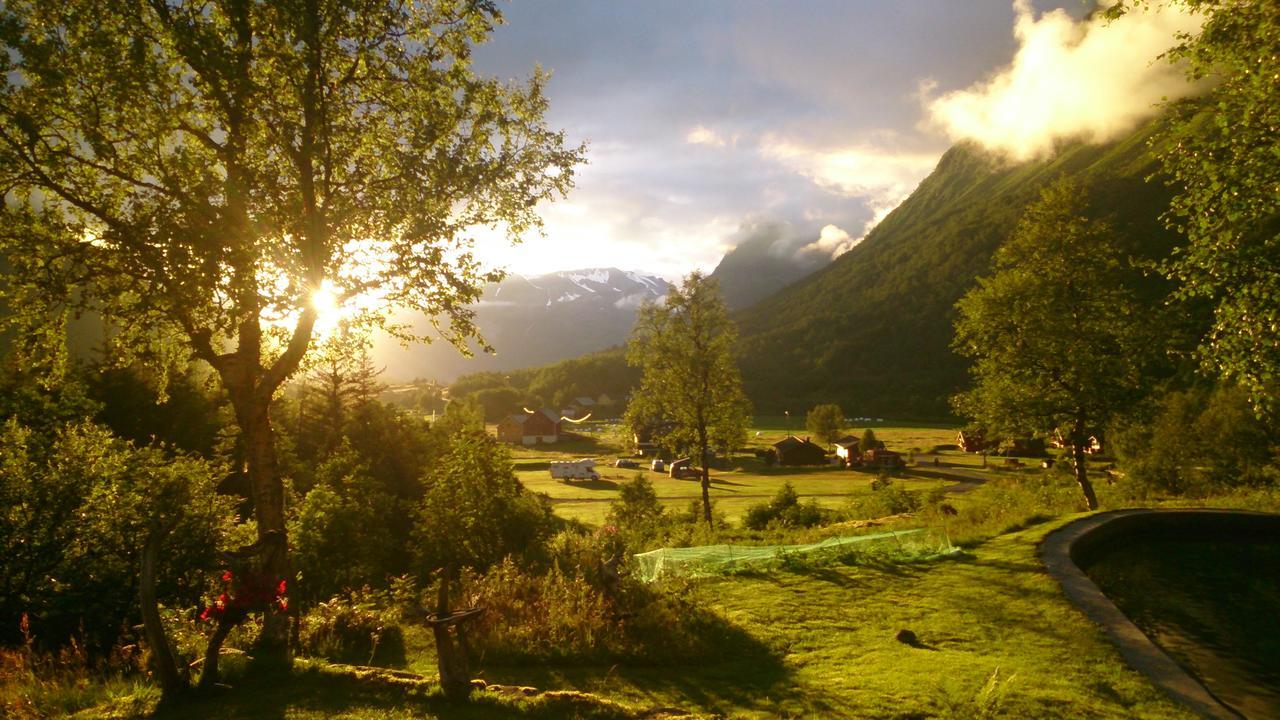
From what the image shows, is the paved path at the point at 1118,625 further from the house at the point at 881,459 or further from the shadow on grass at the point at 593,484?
the house at the point at 881,459

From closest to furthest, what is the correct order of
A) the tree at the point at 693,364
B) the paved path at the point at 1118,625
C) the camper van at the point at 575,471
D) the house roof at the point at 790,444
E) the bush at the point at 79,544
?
the paved path at the point at 1118,625, the bush at the point at 79,544, the tree at the point at 693,364, the camper van at the point at 575,471, the house roof at the point at 790,444

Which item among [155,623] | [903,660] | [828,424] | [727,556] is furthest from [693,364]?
[828,424]

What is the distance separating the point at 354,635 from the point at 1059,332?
24236 mm

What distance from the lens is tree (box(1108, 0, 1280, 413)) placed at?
10445 millimetres

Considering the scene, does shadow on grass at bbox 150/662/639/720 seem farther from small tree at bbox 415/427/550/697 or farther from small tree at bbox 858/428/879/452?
small tree at bbox 858/428/879/452

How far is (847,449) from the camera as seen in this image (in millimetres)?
100562

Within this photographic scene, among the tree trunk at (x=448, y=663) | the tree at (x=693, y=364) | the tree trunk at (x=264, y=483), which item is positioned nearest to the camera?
the tree trunk at (x=448, y=663)

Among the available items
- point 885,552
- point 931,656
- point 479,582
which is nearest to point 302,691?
point 479,582

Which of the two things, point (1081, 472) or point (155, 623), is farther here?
point (1081, 472)

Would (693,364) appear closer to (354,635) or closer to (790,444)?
(354,635)

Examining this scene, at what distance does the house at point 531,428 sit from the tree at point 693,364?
121301 millimetres

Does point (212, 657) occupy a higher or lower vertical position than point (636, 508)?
higher

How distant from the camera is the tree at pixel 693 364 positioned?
33250 mm

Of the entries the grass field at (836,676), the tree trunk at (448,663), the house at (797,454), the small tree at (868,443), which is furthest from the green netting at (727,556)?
the house at (797,454)
